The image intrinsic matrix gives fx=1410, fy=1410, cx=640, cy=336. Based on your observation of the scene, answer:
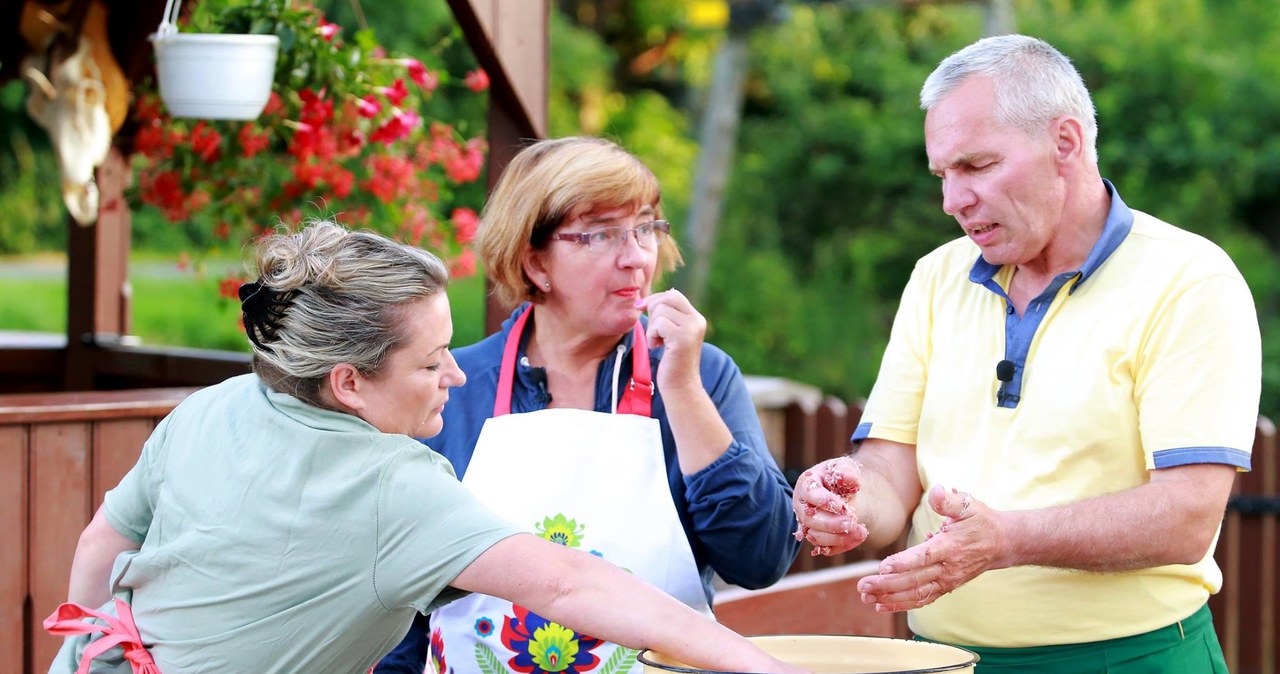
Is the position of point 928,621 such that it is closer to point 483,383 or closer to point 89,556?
point 483,383

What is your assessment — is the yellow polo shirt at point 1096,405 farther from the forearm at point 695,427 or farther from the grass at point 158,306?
the grass at point 158,306

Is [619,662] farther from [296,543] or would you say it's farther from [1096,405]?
[1096,405]

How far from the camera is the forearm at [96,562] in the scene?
188cm

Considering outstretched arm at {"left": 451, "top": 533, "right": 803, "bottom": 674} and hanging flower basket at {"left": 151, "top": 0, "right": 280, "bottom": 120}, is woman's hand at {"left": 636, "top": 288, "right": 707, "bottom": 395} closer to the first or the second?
outstretched arm at {"left": 451, "top": 533, "right": 803, "bottom": 674}

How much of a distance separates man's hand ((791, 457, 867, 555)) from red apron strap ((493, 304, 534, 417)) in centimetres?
55

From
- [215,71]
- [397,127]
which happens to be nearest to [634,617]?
[215,71]

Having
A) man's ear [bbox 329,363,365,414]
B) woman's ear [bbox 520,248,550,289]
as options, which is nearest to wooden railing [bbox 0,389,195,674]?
woman's ear [bbox 520,248,550,289]

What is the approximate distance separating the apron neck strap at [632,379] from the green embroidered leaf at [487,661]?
0.37m

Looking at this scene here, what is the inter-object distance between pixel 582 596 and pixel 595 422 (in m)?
0.55

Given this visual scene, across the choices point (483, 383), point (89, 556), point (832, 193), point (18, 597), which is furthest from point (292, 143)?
point (832, 193)

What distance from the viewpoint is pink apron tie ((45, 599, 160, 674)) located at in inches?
68.6

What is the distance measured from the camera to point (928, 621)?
6.91 feet

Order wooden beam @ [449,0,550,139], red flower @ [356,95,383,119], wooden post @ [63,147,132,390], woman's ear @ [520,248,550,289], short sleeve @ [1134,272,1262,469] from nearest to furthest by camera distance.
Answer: short sleeve @ [1134,272,1262,469] < woman's ear @ [520,248,550,289] < wooden beam @ [449,0,550,139] < red flower @ [356,95,383,119] < wooden post @ [63,147,132,390]

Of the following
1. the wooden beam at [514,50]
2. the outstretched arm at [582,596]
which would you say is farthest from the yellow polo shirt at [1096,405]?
the wooden beam at [514,50]
